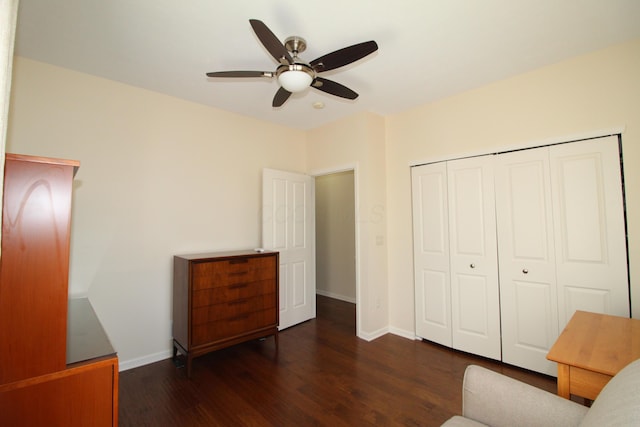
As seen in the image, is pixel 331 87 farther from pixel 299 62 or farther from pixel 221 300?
pixel 221 300

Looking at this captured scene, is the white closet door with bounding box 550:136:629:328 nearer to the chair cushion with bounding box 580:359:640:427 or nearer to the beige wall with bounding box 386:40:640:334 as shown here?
the beige wall with bounding box 386:40:640:334

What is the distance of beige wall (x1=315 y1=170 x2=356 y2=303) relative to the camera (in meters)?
4.97

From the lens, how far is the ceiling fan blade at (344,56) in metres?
1.64

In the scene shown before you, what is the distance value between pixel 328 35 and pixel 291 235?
2377 mm

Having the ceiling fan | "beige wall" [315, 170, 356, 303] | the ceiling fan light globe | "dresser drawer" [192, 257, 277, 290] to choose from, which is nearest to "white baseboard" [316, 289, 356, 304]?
"beige wall" [315, 170, 356, 303]

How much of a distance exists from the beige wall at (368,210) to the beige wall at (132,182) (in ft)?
4.65

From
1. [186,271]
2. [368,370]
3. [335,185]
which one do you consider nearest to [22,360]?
[186,271]

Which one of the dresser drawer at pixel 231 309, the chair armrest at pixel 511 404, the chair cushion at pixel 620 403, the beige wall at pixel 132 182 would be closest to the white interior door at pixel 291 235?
the beige wall at pixel 132 182

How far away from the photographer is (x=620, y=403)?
0.75 metres

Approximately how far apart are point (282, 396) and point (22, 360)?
1.69 metres

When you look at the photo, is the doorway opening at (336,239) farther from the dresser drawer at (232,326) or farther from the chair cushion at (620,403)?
the chair cushion at (620,403)

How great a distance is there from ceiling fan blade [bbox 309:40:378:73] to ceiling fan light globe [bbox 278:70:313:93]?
83mm

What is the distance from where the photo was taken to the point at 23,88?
7.38 feet

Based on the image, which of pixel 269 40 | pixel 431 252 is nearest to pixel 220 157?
pixel 269 40
